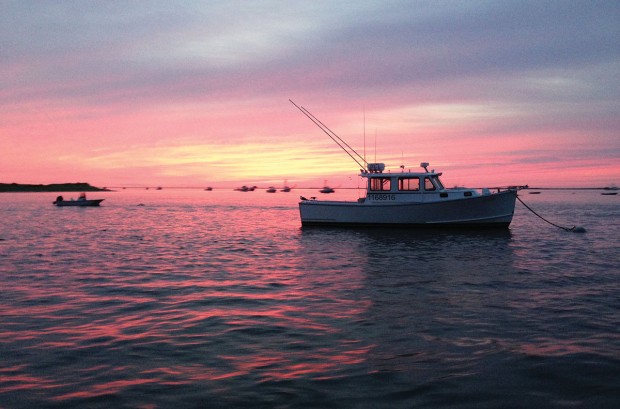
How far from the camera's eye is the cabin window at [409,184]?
27.7 meters

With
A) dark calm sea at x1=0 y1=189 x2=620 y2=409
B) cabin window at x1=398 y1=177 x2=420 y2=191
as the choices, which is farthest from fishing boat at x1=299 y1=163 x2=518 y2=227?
dark calm sea at x1=0 y1=189 x2=620 y2=409

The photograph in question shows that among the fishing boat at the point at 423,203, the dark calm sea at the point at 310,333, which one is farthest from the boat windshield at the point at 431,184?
the dark calm sea at the point at 310,333

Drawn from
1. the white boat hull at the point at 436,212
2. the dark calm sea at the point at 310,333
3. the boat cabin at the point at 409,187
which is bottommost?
the dark calm sea at the point at 310,333

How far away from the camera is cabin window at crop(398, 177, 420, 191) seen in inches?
1089

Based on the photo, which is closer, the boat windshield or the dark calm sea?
the dark calm sea

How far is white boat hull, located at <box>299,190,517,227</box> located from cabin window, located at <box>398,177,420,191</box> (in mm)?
1040

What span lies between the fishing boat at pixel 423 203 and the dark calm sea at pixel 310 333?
33.5ft

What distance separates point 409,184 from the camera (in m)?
27.8

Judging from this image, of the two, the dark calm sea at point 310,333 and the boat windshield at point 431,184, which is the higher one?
the boat windshield at point 431,184

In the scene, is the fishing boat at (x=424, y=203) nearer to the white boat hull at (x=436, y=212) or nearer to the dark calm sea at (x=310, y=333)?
the white boat hull at (x=436, y=212)

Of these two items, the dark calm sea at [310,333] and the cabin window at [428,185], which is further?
the cabin window at [428,185]

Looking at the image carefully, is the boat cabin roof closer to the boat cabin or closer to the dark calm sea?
the boat cabin

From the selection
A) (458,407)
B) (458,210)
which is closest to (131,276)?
(458,407)

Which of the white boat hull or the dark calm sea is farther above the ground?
the white boat hull
